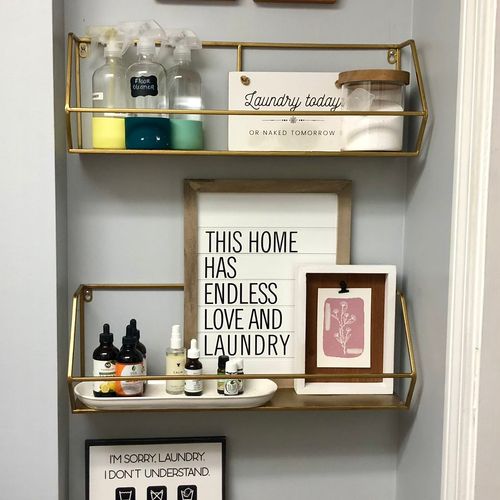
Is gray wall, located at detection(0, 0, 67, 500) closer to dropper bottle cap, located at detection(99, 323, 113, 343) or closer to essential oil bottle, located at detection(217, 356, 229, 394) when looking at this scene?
dropper bottle cap, located at detection(99, 323, 113, 343)

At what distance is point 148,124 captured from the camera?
1114 mm

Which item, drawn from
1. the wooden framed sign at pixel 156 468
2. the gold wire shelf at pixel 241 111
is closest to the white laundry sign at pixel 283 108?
the gold wire shelf at pixel 241 111

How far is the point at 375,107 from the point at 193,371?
521mm

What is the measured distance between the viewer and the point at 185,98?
118 cm

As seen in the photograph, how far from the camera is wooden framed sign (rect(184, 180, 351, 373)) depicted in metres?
1.26

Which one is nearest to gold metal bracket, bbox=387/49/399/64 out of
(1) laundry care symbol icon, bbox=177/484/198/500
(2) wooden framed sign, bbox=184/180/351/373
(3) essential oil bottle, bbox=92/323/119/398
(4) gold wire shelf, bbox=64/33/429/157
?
(4) gold wire shelf, bbox=64/33/429/157

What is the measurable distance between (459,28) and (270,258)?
488mm

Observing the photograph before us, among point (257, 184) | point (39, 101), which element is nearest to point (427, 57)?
point (257, 184)

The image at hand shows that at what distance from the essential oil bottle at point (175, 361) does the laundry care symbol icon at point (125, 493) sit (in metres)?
0.22

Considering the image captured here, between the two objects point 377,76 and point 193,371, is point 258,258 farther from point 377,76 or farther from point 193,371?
point 377,76

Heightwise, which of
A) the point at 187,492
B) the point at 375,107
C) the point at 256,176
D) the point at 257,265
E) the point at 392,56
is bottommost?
the point at 187,492

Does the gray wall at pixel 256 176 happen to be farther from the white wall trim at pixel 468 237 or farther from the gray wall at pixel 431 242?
the white wall trim at pixel 468 237

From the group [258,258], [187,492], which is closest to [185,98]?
[258,258]

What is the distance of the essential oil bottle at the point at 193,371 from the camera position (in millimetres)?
1177
